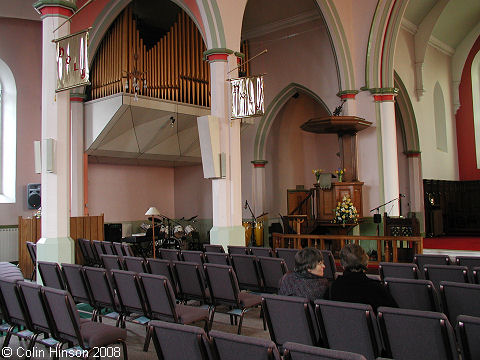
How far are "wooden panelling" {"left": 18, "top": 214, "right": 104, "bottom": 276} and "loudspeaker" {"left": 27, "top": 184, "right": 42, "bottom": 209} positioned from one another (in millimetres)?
1637

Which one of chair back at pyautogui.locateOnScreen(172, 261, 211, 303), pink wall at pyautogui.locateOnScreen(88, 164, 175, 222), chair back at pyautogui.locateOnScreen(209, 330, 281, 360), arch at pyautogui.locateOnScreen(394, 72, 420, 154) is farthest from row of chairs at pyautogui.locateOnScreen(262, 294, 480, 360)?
arch at pyautogui.locateOnScreen(394, 72, 420, 154)

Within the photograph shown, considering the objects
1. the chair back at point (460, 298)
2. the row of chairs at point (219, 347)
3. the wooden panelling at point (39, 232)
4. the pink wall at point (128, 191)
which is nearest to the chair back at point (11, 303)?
the row of chairs at point (219, 347)

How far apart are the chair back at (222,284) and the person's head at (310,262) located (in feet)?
3.56

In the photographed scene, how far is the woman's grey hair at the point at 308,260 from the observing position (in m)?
3.47

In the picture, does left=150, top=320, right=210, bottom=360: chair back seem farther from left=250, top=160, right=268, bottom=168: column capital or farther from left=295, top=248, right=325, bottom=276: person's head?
left=250, top=160, right=268, bottom=168: column capital

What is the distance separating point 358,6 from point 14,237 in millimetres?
10034

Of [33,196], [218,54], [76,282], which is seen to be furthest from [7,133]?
[76,282]

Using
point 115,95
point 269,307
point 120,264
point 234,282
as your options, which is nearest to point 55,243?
point 120,264

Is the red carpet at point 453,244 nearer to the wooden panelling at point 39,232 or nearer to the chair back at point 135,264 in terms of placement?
the wooden panelling at point 39,232

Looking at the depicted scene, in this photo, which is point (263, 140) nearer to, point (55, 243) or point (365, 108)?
point (365, 108)

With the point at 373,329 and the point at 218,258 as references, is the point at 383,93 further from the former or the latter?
the point at 373,329

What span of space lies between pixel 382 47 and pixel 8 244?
996 cm

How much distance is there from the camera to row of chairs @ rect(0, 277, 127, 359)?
3.29 meters

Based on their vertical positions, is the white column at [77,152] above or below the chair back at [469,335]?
above
